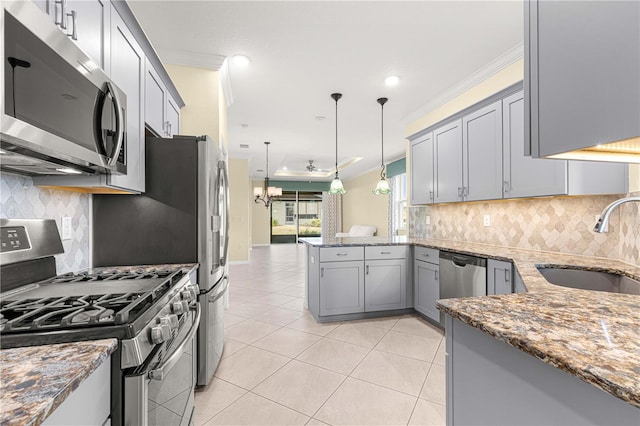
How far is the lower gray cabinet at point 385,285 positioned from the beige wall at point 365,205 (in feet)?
14.9

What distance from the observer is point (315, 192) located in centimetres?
1197

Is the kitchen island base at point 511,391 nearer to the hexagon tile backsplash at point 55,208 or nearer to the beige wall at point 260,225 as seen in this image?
the hexagon tile backsplash at point 55,208

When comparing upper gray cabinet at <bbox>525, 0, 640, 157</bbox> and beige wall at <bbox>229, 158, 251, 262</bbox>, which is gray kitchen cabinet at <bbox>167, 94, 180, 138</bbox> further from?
beige wall at <bbox>229, 158, 251, 262</bbox>

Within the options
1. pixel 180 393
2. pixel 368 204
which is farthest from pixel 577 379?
pixel 368 204

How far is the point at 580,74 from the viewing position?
63 cm

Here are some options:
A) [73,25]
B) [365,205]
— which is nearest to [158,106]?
[73,25]

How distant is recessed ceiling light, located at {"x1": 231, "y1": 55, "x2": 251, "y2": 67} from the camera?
283 centimetres

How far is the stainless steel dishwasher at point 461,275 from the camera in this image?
2526 millimetres

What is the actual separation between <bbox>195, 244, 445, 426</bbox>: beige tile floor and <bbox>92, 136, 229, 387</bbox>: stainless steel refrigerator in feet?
1.08

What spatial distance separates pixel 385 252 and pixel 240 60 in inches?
96.9

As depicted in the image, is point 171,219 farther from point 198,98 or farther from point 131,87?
point 198,98

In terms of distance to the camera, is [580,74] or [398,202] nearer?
[580,74]

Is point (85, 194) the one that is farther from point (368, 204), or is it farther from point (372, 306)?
point (368, 204)

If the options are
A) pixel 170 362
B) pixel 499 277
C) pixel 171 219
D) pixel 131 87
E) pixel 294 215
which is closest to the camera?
pixel 170 362
